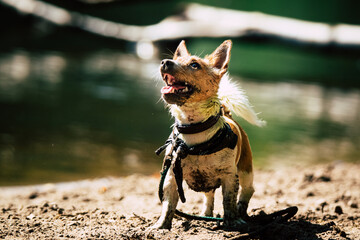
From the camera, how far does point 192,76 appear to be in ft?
12.4

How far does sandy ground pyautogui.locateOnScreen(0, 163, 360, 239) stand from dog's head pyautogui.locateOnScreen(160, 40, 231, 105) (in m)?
1.09

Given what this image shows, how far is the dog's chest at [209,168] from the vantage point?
380cm

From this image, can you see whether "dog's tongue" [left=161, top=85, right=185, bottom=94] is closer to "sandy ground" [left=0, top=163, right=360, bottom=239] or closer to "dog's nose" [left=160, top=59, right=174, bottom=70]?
"dog's nose" [left=160, top=59, right=174, bottom=70]

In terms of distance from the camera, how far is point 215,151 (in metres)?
3.77

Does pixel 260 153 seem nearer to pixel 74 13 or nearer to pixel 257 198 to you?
pixel 257 198

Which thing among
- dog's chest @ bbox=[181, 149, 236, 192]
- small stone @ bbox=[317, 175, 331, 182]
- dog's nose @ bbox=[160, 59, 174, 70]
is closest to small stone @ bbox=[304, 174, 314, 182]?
small stone @ bbox=[317, 175, 331, 182]

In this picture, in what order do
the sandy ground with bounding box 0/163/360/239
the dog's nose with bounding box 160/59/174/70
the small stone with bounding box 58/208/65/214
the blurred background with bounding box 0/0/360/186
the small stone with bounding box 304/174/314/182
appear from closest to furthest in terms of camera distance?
1. the dog's nose with bounding box 160/59/174/70
2. the sandy ground with bounding box 0/163/360/239
3. the small stone with bounding box 58/208/65/214
4. the small stone with bounding box 304/174/314/182
5. the blurred background with bounding box 0/0/360/186

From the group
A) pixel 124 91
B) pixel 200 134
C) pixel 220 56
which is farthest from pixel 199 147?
pixel 124 91

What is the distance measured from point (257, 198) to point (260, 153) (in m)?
3.23

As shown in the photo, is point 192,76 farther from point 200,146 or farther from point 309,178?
point 309,178

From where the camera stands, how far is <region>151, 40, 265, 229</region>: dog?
3754 millimetres

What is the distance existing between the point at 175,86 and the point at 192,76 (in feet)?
0.51

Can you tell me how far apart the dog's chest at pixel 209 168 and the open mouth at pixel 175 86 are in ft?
1.76

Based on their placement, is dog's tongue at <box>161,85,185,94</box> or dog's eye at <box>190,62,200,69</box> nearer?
dog's tongue at <box>161,85,185,94</box>
